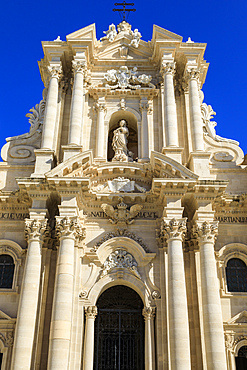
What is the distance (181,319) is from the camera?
14.7 m

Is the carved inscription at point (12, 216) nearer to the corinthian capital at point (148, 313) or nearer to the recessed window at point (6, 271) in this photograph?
the recessed window at point (6, 271)

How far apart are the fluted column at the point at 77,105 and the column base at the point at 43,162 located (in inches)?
44.6

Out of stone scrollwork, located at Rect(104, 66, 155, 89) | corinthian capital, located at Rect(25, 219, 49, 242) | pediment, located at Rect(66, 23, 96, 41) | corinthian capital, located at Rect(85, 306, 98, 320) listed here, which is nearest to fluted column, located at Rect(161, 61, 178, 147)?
stone scrollwork, located at Rect(104, 66, 155, 89)

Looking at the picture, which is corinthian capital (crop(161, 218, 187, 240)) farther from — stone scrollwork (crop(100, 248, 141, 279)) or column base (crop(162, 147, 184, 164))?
column base (crop(162, 147, 184, 164))

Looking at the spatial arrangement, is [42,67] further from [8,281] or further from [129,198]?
[8,281]

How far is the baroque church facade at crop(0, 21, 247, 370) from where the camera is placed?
15.2 m

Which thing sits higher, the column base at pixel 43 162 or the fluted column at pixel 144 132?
the fluted column at pixel 144 132

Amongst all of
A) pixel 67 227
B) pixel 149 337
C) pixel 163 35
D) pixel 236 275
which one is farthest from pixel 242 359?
pixel 163 35

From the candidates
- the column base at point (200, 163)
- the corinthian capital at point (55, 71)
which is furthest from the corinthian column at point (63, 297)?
the corinthian capital at point (55, 71)

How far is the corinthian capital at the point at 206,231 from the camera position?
1627 centimetres

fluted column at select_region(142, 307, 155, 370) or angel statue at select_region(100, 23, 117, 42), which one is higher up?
angel statue at select_region(100, 23, 117, 42)

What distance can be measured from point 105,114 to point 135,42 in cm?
473

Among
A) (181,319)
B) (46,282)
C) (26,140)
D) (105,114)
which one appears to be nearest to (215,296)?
(181,319)

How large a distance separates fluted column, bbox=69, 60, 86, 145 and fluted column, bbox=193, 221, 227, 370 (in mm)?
6602
